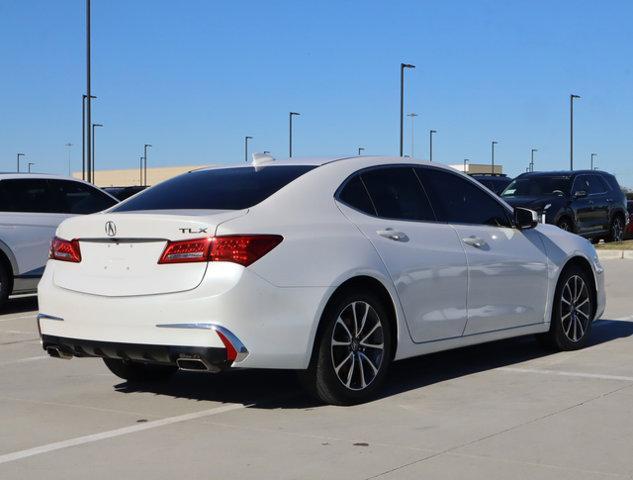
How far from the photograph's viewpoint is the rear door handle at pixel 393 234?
6.79m

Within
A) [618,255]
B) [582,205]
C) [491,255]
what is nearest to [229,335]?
[491,255]

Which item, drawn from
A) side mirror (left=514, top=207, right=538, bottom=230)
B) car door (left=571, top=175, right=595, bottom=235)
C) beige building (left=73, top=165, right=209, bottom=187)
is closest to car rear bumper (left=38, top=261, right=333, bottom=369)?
side mirror (left=514, top=207, right=538, bottom=230)

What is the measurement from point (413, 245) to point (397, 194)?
0.43 metres

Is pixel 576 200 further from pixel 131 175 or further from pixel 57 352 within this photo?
pixel 131 175

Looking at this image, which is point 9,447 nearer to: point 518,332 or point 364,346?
point 364,346

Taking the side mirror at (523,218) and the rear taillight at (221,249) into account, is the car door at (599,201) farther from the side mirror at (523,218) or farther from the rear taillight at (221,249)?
the rear taillight at (221,249)

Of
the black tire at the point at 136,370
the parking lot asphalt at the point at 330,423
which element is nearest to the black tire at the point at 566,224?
the parking lot asphalt at the point at 330,423

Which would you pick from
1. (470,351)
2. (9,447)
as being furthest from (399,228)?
(9,447)

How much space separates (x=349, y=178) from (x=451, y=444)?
7.02ft

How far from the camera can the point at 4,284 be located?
1223 centimetres

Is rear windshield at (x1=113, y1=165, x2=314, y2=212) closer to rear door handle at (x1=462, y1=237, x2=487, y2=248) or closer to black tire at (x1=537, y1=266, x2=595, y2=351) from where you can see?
rear door handle at (x1=462, y1=237, x2=487, y2=248)

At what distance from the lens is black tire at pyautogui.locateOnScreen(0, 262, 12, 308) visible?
12.2m

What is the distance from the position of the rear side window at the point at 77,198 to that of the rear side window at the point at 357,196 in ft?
22.2

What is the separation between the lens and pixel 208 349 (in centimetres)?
A: 586
